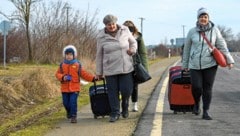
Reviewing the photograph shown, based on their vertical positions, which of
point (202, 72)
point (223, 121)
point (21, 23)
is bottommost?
point (223, 121)

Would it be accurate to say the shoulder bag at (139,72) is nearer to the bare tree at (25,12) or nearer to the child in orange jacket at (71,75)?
the child in orange jacket at (71,75)

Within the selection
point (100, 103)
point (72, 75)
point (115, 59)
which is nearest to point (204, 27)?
point (115, 59)

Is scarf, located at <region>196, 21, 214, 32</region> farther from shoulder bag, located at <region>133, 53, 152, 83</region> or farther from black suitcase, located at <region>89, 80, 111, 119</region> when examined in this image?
black suitcase, located at <region>89, 80, 111, 119</region>

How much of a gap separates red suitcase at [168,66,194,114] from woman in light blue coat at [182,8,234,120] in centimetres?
49

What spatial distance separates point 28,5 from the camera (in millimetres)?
34656

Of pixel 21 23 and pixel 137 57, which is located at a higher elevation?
pixel 21 23

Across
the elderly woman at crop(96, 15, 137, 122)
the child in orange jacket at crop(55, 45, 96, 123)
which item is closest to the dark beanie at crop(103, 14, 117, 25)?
the elderly woman at crop(96, 15, 137, 122)

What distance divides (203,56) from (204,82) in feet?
1.56

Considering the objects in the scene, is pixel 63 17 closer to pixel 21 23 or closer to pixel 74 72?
pixel 21 23

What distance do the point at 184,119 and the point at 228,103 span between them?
2.77 meters

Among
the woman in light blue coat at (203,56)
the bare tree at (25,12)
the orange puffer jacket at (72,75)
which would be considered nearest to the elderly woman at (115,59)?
the orange puffer jacket at (72,75)

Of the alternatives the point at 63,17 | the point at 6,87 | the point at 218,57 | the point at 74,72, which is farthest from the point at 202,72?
the point at 63,17

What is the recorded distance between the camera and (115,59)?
8.15m

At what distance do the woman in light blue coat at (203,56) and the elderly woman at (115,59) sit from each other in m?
0.98
